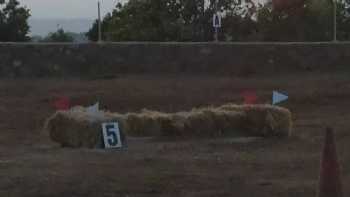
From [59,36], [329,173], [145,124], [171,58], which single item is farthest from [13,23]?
[329,173]

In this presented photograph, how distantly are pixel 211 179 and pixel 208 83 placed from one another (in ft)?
38.7

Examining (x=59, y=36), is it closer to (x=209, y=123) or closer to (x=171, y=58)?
(x=171, y=58)

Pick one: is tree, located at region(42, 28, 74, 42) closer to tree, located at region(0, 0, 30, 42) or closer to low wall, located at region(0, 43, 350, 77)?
A: tree, located at region(0, 0, 30, 42)

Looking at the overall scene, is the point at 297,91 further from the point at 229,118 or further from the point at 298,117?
Answer: the point at 229,118

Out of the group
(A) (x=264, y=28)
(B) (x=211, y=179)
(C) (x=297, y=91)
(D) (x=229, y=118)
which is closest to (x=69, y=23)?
(A) (x=264, y=28)

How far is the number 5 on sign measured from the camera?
1167cm

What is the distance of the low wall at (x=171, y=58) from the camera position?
2181cm

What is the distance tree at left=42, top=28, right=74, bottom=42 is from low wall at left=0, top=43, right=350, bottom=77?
1607 centimetres

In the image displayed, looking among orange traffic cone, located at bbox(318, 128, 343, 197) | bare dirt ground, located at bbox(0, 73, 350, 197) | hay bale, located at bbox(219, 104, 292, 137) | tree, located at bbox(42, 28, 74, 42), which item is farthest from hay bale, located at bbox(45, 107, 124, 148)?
tree, located at bbox(42, 28, 74, 42)

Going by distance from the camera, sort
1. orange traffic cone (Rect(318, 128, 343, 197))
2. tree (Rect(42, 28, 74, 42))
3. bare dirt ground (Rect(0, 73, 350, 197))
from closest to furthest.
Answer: orange traffic cone (Rect(318, 128, 343, 197))
bare dirt ground (Rect(0, 73, 350, 197))
tree (Rect(42, 28, 74, 42))

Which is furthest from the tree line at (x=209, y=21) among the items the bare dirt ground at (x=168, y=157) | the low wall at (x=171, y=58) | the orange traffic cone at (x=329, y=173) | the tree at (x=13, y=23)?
the orange traffic cone at (x=329, y=173)

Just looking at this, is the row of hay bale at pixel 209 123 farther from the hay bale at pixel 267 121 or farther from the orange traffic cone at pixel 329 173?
the orange traffic cone at pixel 329 173

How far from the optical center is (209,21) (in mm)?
37625

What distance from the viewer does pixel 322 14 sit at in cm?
3509
